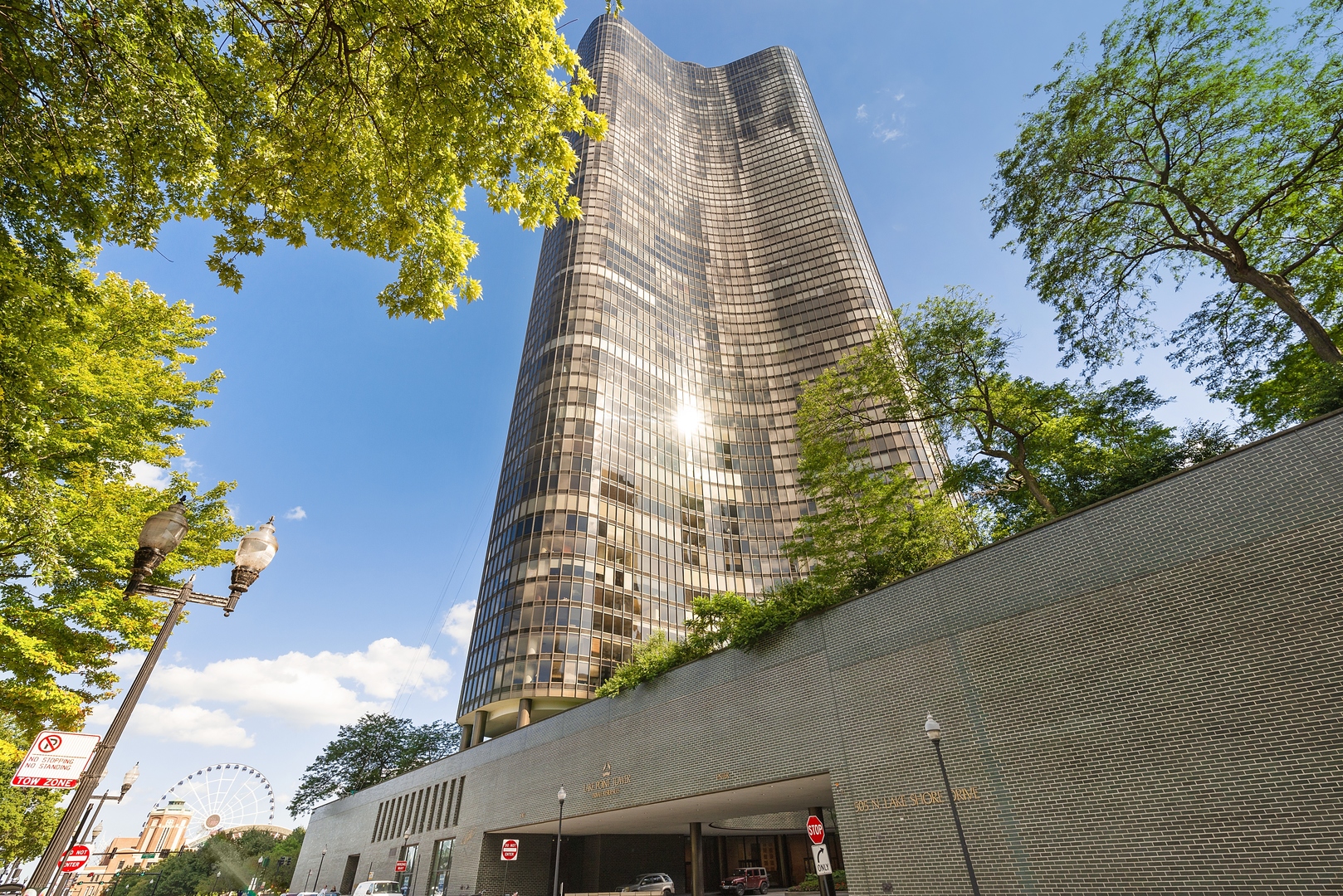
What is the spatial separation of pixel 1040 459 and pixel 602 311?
52273mm

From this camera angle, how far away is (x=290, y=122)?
7.81 meters

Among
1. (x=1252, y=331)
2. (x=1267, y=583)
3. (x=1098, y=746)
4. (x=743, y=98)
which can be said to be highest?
(x=743, y=98)

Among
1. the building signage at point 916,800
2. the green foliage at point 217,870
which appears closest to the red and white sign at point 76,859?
the building signage at point 916,800

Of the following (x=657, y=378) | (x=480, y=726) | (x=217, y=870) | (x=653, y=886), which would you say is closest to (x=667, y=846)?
(x=653, y=886)

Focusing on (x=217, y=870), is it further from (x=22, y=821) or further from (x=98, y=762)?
(x=98, y=762)

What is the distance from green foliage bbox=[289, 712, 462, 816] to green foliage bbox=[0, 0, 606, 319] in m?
77.9

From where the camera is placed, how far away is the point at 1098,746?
41.1 feet

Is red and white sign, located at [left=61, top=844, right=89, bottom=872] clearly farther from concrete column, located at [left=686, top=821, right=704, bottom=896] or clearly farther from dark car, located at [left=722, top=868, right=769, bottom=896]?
dark car, located at [left=722, top=868, right=769, bottom=896]

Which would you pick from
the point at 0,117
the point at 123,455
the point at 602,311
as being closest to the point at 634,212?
the point at 602,311

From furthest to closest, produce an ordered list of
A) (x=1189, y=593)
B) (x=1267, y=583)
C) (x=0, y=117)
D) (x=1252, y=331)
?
(x=1252, y=331) → (x=1189, y=593) → (x=1267, y=583) → (x=0, y=117)

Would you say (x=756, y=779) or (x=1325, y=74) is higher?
(x=1325, y=74)

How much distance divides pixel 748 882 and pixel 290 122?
117 ft

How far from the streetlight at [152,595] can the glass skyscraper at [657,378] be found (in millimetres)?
39583

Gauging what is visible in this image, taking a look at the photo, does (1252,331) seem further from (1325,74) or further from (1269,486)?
(1269,486)
